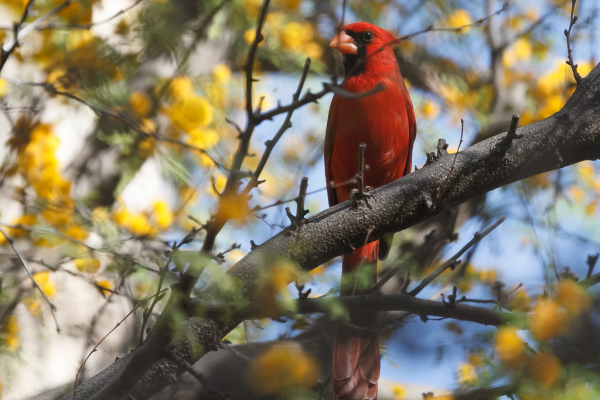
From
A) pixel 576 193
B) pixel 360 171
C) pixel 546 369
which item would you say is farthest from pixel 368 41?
pixel 546 369

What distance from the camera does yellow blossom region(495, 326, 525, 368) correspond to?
1.04m

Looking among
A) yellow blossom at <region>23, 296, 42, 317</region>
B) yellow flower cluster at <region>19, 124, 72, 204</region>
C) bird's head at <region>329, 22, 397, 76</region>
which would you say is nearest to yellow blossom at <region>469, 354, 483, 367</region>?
bird's head at <region>329, 22, 397, 76</region>

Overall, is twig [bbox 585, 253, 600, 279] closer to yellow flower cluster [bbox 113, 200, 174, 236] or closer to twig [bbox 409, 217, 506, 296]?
twig [bbox 409, 217, 506, 296]

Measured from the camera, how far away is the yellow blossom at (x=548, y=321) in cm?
99

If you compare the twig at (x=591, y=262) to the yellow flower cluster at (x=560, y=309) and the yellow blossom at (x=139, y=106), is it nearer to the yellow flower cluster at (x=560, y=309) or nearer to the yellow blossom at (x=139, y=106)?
the yellow flower cluster at (x=560, y=309)

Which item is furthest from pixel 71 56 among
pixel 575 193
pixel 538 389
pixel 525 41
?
pixel 525 41

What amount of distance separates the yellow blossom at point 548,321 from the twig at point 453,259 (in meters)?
0.39

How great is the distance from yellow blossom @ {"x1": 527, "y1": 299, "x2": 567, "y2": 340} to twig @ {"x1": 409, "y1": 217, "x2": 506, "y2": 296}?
0.39 metres

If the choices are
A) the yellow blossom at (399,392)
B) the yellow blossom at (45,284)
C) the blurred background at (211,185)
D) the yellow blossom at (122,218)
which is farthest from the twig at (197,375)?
the yellow blossom at (45,284)

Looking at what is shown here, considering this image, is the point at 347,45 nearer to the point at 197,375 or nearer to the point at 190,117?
the point at 190,117

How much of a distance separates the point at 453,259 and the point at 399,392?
113cm

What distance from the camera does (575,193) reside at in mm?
3705

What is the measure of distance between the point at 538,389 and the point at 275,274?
58 centimetres

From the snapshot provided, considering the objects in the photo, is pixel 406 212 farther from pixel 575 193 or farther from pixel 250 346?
pixel 575 193
